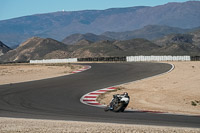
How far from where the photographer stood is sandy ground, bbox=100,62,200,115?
1964 centimetres

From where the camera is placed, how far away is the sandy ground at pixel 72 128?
41.3 ft

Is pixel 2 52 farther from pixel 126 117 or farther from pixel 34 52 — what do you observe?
pixel 126 117

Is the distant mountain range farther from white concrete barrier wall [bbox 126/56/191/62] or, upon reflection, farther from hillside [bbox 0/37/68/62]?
white concrete barrier wall [bbox 126/56/191/62]

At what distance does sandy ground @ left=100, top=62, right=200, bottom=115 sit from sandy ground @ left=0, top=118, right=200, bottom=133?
4.84 metres

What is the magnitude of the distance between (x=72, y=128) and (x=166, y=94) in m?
12.4

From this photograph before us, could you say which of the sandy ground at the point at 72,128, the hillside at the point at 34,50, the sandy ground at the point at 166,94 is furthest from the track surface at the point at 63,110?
the hillside at the point at 34,50

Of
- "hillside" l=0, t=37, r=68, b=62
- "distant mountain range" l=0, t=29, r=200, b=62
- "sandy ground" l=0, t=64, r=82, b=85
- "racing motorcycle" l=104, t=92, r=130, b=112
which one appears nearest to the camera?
"racing motorcycle" l=104, t=92, r=130, b=112

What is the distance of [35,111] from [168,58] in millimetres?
48325

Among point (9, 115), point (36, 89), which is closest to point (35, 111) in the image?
point (9, 115)

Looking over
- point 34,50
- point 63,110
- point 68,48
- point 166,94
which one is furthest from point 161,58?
point 34,50

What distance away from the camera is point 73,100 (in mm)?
21531

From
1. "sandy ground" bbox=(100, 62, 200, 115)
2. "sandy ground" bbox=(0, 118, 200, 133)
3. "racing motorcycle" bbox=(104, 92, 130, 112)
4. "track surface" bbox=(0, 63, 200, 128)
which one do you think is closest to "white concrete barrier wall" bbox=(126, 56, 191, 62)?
"sandy ground" bbox=(100, 62, 200, 115)

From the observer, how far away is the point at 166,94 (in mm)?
24484

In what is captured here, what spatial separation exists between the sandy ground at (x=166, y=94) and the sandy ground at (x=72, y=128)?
484cm
